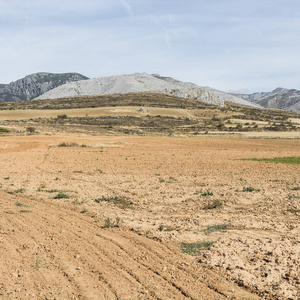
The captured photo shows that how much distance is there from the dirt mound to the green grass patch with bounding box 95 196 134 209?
120 inches

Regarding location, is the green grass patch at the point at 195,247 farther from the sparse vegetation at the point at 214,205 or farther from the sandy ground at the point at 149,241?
the sparse vegetation at the point at 214,205

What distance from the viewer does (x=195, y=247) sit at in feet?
27.8

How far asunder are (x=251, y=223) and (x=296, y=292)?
4.12 meters

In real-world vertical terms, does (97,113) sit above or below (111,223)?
above

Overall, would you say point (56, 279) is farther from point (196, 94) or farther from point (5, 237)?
point (196, 94)

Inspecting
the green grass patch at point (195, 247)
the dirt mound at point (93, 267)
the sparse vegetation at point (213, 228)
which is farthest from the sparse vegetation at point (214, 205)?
the dirt mound at point (93, 267)

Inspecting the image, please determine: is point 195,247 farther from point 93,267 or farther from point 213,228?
point 93,267

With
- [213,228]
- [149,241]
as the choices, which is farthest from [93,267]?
[213,228]

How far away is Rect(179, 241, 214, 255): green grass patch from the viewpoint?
8.23 meters

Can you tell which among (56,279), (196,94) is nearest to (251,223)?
(56,279)

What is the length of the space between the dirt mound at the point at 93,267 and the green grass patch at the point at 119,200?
3.04 m

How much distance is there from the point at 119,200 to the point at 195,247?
5811mm

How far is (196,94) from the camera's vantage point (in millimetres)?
185250

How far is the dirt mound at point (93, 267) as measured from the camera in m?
6.24
